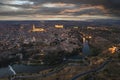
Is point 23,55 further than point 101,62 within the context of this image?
Yes

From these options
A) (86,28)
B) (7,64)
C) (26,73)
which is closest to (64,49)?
(7,64)

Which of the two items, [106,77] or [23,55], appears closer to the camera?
[106,77]

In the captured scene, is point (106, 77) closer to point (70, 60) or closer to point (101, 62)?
point (101, 62)

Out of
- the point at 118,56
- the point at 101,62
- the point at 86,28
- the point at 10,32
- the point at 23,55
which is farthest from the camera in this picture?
the point at 86,28

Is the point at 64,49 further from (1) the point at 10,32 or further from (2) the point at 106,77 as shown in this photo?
(1) the point at 10,32

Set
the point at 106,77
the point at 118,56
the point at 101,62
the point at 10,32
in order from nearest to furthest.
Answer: the point at 106,77
the point at 101,62
the point at 118,56
the point at 10,32

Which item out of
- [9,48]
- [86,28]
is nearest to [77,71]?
[9,48]

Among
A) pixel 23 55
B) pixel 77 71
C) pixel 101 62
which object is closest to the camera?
pixel 77 71

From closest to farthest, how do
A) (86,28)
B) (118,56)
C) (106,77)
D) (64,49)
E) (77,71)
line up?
(106,77) < (77,71) < (118,56) < (64,49) < (86,28)
